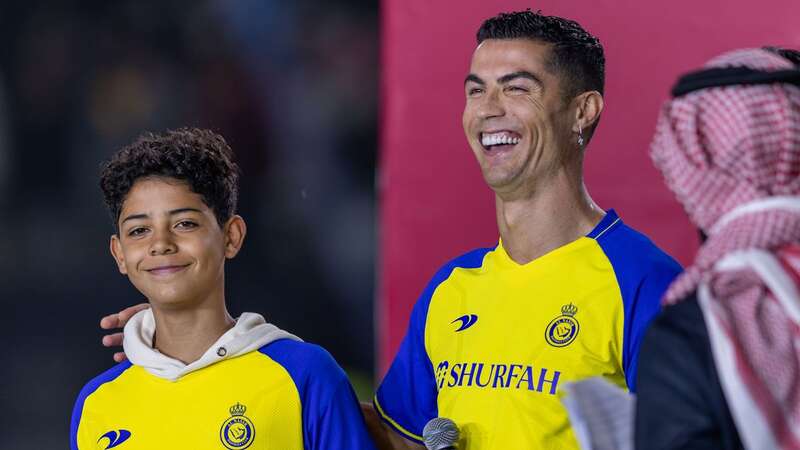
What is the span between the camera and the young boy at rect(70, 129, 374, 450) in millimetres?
2141

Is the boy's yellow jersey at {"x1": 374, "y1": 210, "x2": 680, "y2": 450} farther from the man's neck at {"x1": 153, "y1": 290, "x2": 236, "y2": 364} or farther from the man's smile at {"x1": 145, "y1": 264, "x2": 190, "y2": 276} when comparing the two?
the man's smile at {"x1": 145, "y1": 264, "x2": 190, "y2": 276}

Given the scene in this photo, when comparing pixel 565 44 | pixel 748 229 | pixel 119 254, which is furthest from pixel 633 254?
pixel 119 254

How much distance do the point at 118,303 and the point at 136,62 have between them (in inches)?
29.0

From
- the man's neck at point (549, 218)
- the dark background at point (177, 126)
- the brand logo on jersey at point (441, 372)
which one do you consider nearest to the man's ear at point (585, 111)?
the man's neck at point (549, 218)

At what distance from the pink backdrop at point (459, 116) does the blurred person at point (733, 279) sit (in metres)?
1.57

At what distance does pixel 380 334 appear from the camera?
3.24m

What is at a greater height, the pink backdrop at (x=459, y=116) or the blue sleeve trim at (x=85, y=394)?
the pink backdrop at (x=459, y=116)

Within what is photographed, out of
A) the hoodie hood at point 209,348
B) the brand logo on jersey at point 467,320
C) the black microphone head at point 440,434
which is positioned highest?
the hoodie hood at point 209,348

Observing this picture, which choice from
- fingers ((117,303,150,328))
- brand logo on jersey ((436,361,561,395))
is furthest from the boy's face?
brand logo on jersey ((436,361,561,395))

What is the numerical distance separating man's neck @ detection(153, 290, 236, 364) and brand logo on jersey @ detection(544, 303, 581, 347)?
66 cm

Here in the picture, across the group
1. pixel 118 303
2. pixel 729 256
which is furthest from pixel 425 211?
pixel 729 256

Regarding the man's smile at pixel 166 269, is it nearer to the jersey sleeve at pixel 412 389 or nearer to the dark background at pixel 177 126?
the jersey sleeve at pixel 412 389

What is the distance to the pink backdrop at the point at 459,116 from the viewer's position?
9.59ft

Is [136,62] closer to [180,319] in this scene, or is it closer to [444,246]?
[444,246]
